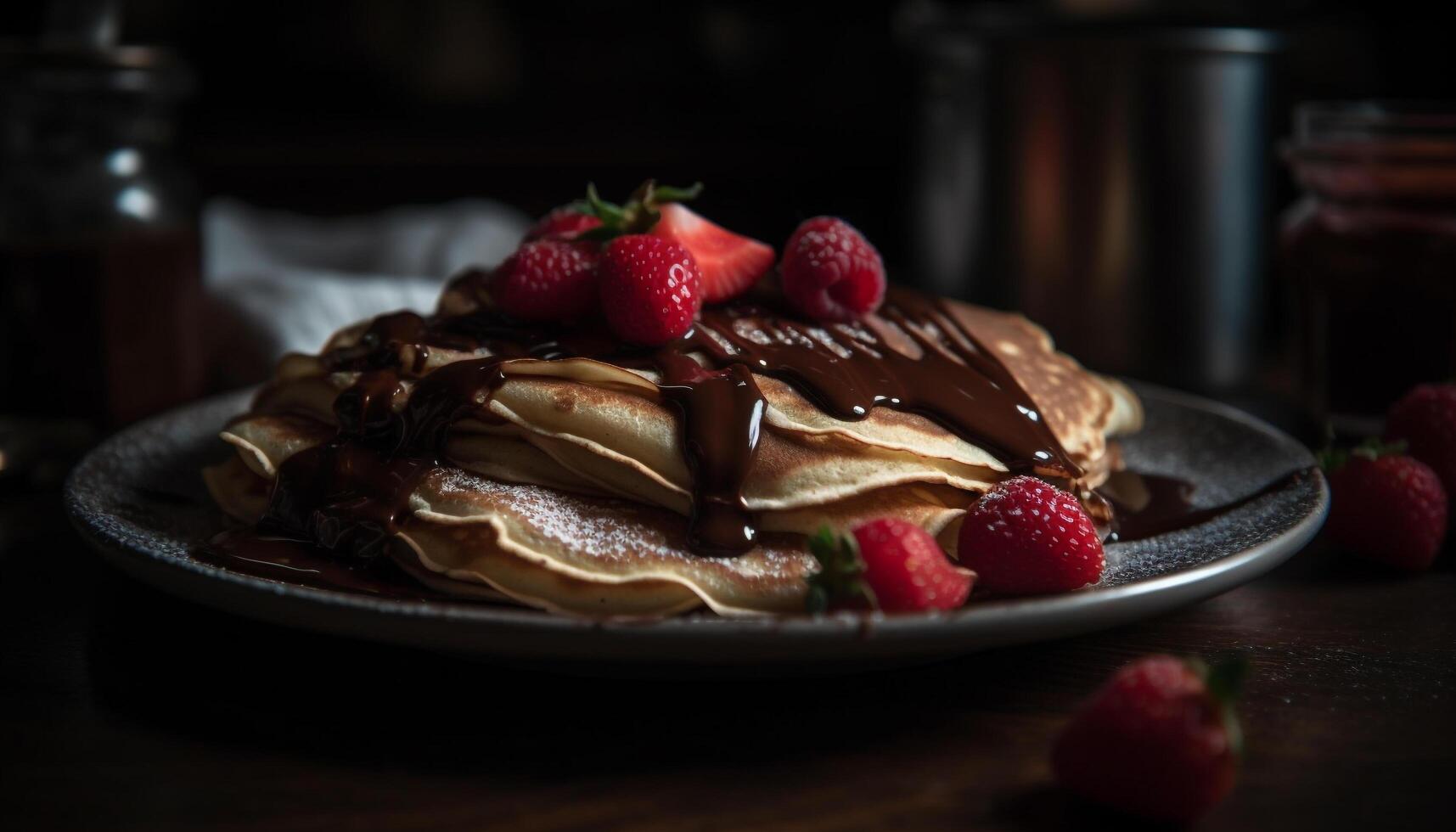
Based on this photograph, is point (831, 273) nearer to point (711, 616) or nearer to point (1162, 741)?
point (711, 616)

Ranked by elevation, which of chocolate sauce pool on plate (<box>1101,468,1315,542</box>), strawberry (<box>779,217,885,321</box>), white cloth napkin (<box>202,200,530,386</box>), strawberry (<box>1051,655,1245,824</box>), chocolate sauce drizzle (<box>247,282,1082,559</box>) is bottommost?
white cloth napkin (<box>202,200,530,386</box>)

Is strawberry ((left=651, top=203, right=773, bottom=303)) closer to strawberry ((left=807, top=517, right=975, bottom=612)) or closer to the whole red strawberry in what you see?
strawberry ((left=807, top=517, right=975, bottom=612))

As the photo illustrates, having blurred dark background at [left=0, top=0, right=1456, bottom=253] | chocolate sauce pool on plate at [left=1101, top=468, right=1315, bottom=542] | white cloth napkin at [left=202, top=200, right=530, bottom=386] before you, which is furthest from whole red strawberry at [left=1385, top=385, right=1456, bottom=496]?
blurred dark background at [left=0, top=0, right=1456, bottom=253]

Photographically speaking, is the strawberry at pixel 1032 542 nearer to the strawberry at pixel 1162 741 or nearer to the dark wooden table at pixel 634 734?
the dark wooden table at pixel 634 734

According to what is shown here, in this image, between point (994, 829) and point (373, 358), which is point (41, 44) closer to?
point (373, 358)

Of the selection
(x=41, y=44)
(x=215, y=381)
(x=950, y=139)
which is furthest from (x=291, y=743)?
(x=950, y=139)

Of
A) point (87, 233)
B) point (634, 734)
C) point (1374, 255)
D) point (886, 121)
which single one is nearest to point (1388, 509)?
point (1374, 255)
